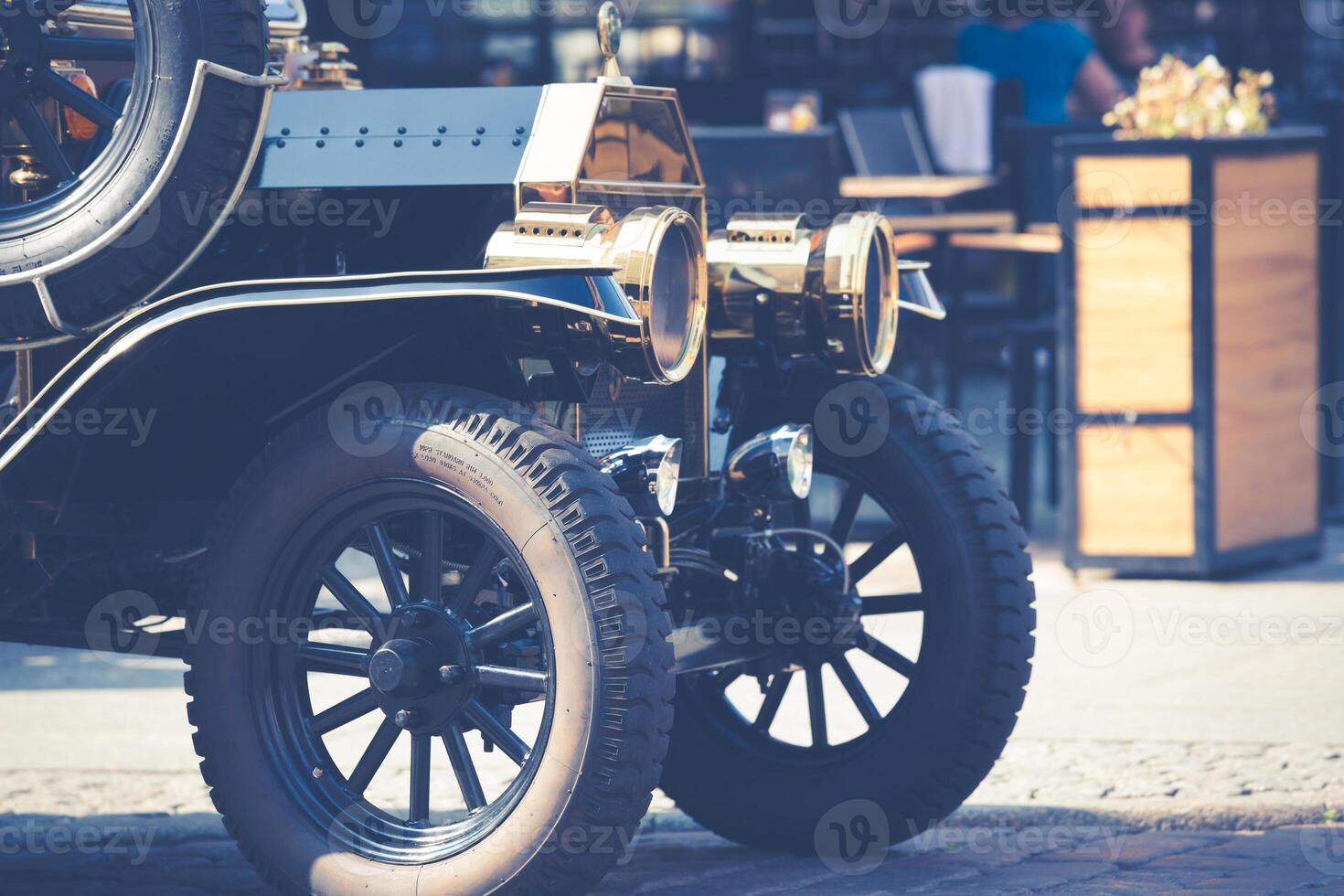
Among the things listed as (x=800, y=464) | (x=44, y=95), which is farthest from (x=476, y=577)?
(x=44, y=95)

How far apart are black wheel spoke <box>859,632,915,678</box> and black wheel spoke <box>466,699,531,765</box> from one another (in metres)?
0.97

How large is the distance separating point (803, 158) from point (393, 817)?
489 centimetres

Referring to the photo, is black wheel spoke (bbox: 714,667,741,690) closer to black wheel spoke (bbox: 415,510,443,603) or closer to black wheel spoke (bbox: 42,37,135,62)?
black wheel spoke (bbox: 415,510,443,603)

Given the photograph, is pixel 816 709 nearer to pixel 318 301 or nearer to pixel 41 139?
pixel 318 301

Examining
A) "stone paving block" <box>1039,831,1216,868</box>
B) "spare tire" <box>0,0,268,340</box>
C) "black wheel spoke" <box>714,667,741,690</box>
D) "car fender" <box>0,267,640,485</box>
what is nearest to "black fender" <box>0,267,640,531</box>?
"car fender" <box>0,267,640,485</box>

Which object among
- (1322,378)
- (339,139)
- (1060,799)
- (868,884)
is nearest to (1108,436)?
(1322,378)

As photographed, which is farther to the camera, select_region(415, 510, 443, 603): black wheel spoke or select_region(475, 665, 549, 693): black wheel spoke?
select_region(415, 510, 443, 603): black wheel spoke

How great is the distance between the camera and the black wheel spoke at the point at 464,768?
129 inches

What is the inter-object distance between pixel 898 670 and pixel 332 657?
1239mm

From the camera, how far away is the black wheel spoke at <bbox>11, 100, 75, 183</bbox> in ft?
11.8

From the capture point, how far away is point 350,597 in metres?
3.37

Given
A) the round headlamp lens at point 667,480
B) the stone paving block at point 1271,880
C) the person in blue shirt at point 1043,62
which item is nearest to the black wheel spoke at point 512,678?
the round headlamp lens at point 667,480

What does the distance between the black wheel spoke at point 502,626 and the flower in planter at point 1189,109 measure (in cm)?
423

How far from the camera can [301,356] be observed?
3.46 metres
